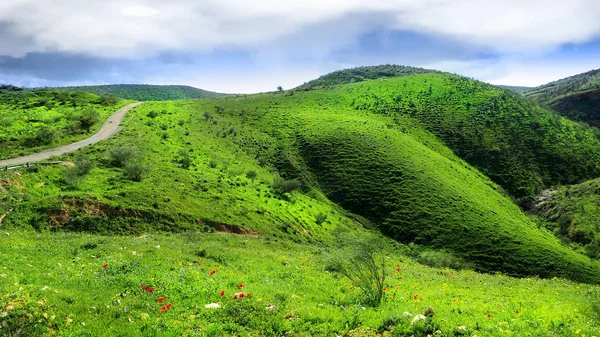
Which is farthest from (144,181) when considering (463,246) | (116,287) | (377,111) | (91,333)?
(377,111)

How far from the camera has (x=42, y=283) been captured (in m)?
12.9

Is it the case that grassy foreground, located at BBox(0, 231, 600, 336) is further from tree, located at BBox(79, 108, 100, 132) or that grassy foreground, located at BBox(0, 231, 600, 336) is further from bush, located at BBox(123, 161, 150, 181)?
tree, located at BBox(79, 108, 100, 132)

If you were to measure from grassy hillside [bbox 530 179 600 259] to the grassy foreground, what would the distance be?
1855 inches

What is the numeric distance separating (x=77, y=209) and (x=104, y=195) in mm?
2896

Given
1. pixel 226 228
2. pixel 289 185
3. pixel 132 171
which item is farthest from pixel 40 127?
pixel 226 228

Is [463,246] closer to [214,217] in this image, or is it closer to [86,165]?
[214,217]

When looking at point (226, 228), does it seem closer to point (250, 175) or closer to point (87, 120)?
point (250, 175)

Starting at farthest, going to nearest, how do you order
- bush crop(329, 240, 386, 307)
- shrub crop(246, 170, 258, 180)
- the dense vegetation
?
shrub crop(246, 170, 258, 180), bush crop(329, 240, 386, 307), the dense vegetation

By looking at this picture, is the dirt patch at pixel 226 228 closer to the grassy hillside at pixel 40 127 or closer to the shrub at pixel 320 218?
the shrub at pixel 320 218

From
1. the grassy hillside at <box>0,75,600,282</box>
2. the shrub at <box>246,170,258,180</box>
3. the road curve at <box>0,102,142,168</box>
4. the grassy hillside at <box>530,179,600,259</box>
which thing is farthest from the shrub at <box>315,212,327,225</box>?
the grassy hillside at <box>530,179,600,259</box>

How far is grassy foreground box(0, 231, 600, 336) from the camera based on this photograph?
36.9ft

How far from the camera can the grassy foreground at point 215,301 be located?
11.3m

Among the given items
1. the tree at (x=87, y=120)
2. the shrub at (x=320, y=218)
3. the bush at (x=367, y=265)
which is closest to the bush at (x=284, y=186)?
the shrub at (x=320, y=218)

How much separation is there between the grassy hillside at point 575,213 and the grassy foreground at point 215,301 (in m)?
47.1
